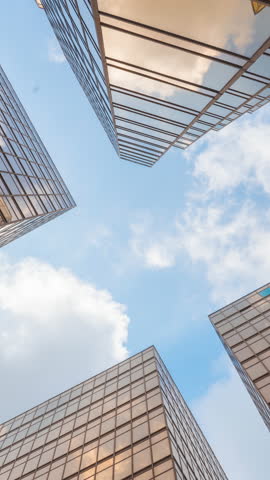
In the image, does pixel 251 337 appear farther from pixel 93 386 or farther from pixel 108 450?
pixel 93 386

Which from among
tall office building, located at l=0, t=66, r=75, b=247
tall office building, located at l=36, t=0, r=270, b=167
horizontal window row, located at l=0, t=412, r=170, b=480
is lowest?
horizontal window row, located at l=0, t=412, r=170, b=480

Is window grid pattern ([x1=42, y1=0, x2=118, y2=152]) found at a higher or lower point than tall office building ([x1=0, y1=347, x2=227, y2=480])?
higher

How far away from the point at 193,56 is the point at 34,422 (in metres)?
32.1

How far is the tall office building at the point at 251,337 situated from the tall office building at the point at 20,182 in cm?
1519

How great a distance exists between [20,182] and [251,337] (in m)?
17.5

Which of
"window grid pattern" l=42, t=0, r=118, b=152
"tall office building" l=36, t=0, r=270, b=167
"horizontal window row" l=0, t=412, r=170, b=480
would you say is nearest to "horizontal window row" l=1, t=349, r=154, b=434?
"horizontal window row" l=0, t=412, r=170, b=480

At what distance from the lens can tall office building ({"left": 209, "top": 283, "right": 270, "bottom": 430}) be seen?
18172mm

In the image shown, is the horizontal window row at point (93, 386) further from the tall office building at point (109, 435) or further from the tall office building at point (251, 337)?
the tall office building at point (251, 337)

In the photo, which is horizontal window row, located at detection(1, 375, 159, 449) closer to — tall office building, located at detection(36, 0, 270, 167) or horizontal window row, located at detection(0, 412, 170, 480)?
horizontal window row, located at detection(0, 412, 170, 480)

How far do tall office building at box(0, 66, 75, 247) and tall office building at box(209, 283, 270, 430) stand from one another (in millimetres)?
15191

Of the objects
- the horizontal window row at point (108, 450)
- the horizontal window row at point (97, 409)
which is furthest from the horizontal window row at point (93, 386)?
the horizontal window row at point (108, 450)

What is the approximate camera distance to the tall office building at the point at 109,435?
57.2ft

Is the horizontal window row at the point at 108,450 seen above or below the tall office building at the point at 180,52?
below

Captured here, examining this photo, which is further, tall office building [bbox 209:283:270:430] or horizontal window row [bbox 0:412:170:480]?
horizontal window row [bbox 0:412:170:480]
